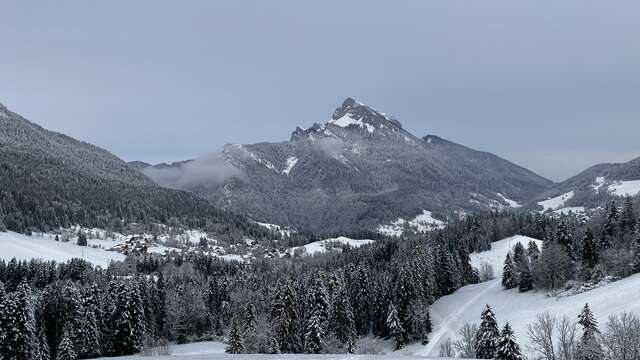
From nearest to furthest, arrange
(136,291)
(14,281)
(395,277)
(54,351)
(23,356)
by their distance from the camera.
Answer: (23,356) → (136,291) → (54,351) → (395,277) → (14,281)

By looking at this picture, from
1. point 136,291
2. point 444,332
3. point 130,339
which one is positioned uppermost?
point 136,291

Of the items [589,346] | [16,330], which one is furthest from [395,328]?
[16,330]

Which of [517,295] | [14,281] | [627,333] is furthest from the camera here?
[14,281]

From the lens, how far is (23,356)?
7812cm

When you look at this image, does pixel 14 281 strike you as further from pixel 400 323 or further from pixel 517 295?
pixel 517 295

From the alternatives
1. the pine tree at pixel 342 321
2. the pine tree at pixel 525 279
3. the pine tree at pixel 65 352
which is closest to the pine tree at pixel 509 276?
the pine tree at pixel 525 279

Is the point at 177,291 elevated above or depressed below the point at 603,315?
above

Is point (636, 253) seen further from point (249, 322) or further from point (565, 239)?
point (249, 322)

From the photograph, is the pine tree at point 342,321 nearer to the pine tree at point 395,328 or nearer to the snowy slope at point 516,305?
the pine tree at point 395,328

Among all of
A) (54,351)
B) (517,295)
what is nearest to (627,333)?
(517,295)

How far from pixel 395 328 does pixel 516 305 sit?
2695cm

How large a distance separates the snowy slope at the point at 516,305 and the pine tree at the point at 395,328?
2.33 m

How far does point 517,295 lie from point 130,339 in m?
86.1

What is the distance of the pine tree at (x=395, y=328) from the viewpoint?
124438 mm
